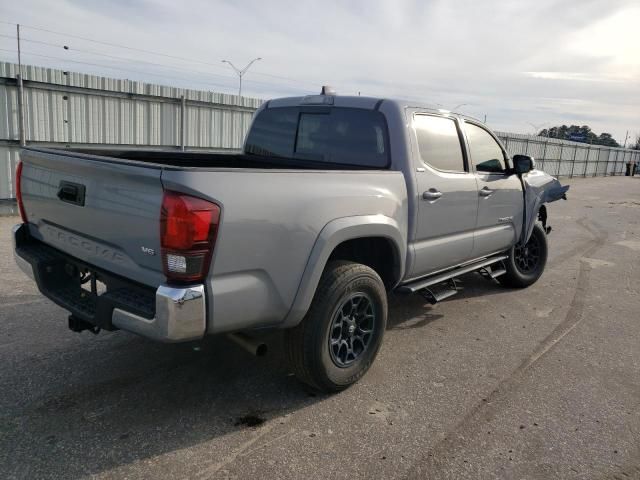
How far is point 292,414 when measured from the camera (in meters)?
3.25

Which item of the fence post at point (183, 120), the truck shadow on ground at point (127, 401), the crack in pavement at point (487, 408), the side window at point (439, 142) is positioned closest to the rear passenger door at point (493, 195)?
the side window at point (439, 142)

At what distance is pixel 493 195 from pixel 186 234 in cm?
345

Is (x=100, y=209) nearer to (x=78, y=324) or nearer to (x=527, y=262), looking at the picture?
(x=78, y=324)

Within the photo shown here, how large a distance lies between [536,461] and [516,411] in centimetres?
53

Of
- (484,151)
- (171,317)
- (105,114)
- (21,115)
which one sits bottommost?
(171,317)

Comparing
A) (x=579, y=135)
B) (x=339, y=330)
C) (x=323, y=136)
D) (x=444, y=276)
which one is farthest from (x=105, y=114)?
(x=579, y=135)

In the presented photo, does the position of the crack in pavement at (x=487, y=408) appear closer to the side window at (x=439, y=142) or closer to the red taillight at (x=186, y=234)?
the red taillight at (x=186, y=234)

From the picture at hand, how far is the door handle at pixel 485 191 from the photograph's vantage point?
15.8ft

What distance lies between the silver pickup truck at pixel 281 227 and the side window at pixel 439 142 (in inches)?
0.6

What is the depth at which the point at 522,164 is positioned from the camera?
532 centimetres

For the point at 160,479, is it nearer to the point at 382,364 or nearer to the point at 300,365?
the point at 300,365

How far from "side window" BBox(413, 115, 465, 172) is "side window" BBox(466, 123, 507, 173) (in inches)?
10.6

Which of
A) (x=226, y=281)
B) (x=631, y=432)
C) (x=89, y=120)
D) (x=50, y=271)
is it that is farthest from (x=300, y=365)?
(x=89, y=120)

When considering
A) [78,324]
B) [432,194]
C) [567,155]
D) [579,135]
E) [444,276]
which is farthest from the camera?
[579,135]
